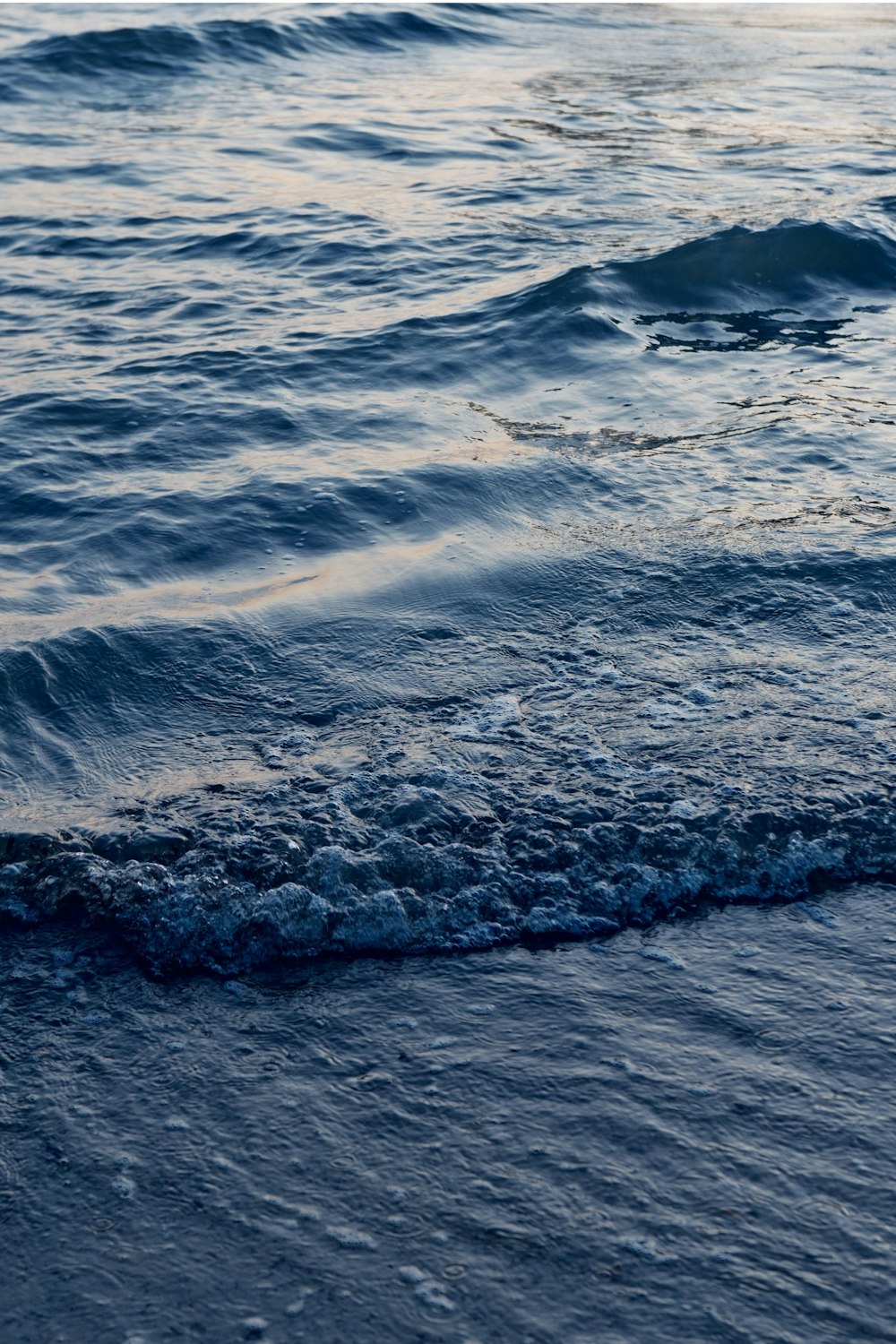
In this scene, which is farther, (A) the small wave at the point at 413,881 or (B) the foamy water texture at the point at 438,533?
(B) the foamy water texture at the point at 438,533

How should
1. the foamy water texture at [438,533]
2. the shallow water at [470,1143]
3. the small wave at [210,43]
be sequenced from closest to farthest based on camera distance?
the shallow water at [470,1143] < the foamy water texture at [438,533] < the small wave at [210,43]

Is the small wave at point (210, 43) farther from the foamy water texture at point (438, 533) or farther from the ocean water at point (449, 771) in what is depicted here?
the ocean water at point (449, 771)

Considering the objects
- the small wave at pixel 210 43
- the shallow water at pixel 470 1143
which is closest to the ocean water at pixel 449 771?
the shallow water at pixel 470 1143

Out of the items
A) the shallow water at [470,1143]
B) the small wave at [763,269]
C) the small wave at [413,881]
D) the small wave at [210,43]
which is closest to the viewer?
the shallow water at [470,1143]

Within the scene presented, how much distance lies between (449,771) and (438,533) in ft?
6.11

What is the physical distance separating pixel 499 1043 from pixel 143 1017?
0.89 metres

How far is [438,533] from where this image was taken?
223 inches

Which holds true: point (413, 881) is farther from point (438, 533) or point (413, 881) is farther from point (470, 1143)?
point (438, 533)

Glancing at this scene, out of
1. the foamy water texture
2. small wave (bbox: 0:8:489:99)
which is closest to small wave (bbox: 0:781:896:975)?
the foamy water texture

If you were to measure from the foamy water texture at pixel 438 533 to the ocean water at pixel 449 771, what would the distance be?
23 mm

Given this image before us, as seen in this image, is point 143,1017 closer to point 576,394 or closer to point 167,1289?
point 167,1289

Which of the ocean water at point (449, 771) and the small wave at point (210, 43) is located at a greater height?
the small wave at point (210, 43)

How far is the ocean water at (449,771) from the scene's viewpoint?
2.67m

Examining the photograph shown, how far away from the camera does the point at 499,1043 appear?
312cm
